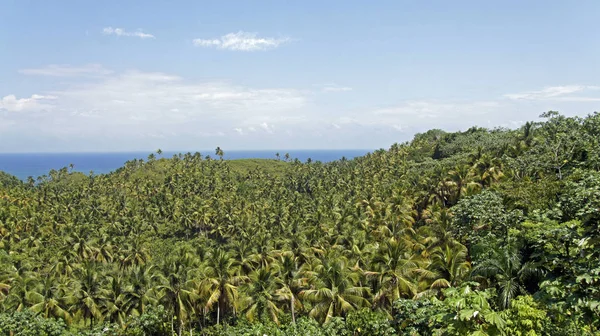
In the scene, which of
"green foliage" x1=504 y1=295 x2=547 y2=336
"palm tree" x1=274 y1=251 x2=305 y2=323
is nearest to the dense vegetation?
"green foliage" x1=504 y1=295 x2=547 y2=336

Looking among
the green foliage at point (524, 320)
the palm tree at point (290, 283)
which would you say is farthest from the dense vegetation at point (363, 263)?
the palm tree at point (290, 283)

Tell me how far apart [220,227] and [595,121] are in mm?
65967

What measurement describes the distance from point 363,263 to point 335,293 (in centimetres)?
761

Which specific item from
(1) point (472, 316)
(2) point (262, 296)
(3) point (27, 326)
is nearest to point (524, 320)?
(1) point (472, 316)

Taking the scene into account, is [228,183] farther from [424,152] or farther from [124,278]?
[124,278]

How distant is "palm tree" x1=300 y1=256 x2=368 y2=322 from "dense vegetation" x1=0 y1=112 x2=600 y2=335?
0.12m

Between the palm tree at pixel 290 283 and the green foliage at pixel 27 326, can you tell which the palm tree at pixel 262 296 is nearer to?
the palm tree at pixel 290 283

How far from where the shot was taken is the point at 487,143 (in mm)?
89125

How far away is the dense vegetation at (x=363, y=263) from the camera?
1417 centimetres

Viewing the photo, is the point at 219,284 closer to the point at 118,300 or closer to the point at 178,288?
the point at 178,288

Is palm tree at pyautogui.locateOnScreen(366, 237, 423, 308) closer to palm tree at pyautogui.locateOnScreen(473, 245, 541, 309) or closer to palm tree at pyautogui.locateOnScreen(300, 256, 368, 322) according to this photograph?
palm tree at pyautogui.locateOnScreen(300, 256, 368, 322)

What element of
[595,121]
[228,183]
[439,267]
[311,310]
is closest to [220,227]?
[228,183]

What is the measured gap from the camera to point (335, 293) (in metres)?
34.2

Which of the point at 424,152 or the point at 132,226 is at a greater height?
the point at 424,152
